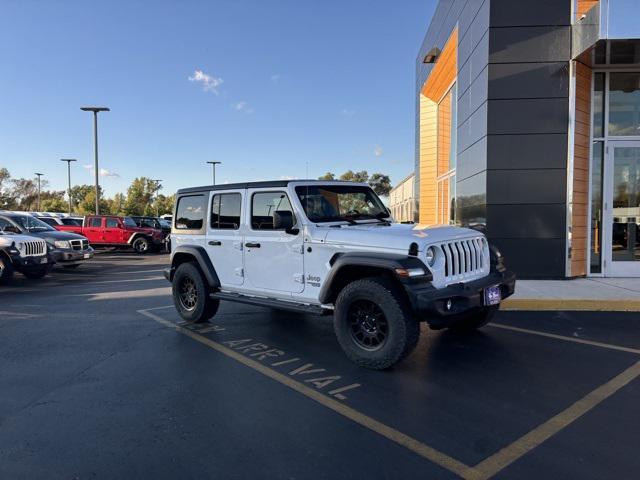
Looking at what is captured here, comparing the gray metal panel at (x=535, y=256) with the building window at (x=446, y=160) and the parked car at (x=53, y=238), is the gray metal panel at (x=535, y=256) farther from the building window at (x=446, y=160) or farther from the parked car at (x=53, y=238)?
the parked car at (x=53, y=238)

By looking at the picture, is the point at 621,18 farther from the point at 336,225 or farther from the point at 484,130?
the point at 336,225

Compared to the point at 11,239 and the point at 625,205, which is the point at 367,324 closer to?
the point at 625,205

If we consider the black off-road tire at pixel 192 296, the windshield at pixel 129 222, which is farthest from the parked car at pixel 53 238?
the windshield at pixel 129 222

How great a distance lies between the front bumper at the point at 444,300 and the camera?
423 centimetres

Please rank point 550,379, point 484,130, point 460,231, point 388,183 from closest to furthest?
point 550,379 → point 460,231 → point 484,130 → point 388,183

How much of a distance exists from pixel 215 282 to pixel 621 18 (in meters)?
8.38

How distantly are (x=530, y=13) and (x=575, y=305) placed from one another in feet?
20.2

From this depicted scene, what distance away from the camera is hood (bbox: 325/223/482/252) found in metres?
4.55

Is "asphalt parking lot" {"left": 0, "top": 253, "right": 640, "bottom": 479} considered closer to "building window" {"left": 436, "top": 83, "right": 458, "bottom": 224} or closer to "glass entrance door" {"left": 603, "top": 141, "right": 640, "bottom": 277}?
"glass entrance door" {"left": 603, "top": 141, "right": 640, "bottom": 277}

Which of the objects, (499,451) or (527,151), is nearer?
(499,451)

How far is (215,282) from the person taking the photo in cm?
643

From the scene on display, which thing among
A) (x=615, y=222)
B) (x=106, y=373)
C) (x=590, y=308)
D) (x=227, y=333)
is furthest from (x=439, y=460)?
(x=615, y=222)

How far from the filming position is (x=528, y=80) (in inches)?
388

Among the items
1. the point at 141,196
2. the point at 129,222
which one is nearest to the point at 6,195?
the point at 141,196
